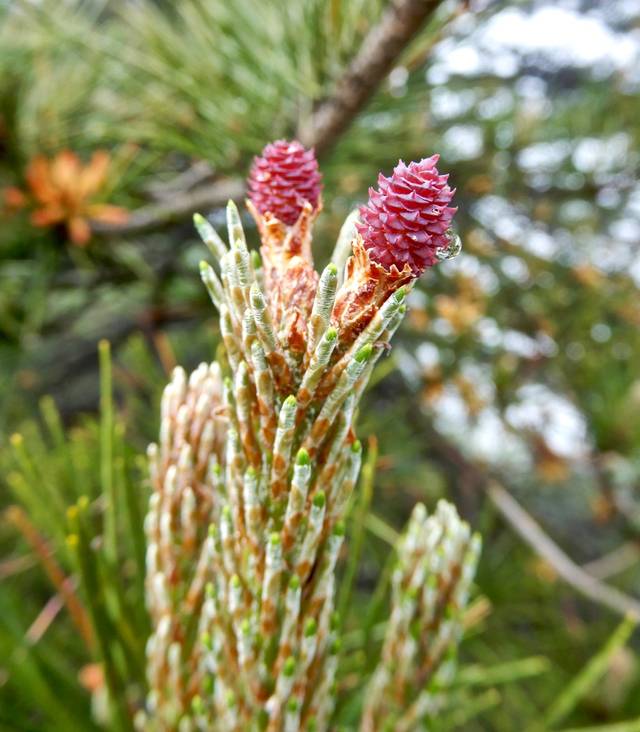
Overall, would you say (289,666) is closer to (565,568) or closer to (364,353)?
(364,353)

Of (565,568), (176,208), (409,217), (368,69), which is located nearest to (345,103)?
(368,69)

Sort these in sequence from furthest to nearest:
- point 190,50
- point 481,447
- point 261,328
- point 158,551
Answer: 1. point 481,447
2. point 190,50
3. point 158,551
4. point 261,328

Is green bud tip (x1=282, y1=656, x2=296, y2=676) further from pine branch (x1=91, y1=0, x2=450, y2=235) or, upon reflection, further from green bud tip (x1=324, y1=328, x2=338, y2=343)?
pine branch (x1=91, y1=0, x2=450, y2=235)

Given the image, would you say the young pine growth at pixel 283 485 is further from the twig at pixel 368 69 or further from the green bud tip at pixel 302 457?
the twig at pixel 368 69

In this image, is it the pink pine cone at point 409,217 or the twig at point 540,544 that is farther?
the twig at point 540,544

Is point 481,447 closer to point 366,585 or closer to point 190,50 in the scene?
point 366,585

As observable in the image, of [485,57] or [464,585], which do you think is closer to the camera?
[464,585]

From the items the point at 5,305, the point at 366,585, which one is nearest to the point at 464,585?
the point at 5,305

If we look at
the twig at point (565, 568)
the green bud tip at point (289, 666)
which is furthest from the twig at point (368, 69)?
the twig at point (565, 568)
